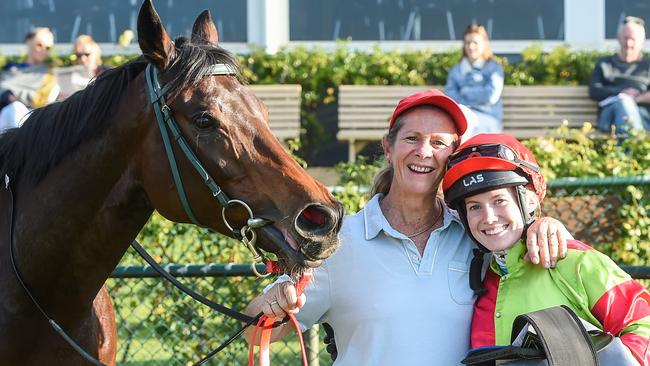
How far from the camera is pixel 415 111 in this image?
124 inches

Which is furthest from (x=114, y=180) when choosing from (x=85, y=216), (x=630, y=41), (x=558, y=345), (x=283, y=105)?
(x=630, y=41)

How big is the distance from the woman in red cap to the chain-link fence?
5.71 feet

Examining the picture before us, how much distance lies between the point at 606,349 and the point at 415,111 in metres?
0.97

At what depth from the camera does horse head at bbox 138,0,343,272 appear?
9.36 ft

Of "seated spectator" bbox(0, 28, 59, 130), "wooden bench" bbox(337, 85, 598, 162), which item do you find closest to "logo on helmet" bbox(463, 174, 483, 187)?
"seated spectator" bbox(0, 28, 59, 130)

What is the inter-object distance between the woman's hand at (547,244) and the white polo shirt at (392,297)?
0.94 ft

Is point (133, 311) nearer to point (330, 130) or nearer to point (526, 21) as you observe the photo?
point (330, 130)

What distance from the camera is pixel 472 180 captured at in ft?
9.54

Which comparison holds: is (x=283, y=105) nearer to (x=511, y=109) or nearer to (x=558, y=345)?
(x=511, y=109)

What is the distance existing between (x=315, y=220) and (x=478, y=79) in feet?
17.5

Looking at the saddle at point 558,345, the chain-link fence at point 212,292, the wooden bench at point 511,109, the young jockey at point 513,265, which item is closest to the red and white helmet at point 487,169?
the young jockey at point 513,265

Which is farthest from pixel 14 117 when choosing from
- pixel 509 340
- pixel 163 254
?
pixel 509 340

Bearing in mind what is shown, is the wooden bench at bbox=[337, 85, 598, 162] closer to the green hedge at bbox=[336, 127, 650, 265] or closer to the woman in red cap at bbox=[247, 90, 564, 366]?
the green hedge at bbox=[336, 127, 650, 265]

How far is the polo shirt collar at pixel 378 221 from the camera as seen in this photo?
3.06 meters
